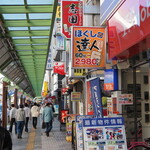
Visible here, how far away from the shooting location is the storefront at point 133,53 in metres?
5.30

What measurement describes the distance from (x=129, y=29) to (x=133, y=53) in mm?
1075

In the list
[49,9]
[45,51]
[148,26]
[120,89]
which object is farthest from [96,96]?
[45,51]

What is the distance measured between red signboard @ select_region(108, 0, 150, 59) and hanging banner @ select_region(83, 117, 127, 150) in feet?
5.03

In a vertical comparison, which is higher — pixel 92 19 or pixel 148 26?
pixel 92 19

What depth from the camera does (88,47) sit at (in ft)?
29.5

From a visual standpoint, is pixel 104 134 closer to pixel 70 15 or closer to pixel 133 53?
pixel 133 53

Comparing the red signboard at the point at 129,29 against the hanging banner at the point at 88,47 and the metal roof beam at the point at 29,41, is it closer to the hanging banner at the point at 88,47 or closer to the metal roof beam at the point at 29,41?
the hanging banner at the point at 88,47

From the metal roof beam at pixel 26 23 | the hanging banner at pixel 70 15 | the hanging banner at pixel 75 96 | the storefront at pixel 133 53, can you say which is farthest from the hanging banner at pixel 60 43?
the storefront at pixel 133 53

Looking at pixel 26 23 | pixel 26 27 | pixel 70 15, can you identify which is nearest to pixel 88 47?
pixel 26 23

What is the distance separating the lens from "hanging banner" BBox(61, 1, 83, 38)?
11.8m

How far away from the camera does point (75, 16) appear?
39.8 feet

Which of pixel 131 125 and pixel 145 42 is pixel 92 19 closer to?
pixel 131 125

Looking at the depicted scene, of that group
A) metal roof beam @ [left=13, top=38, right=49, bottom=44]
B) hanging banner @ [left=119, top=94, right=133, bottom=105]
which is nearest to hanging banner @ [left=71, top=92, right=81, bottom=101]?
metal roof beam @ [left=13, top=38, right=49, bottom=44]

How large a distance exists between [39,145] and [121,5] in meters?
8.06
